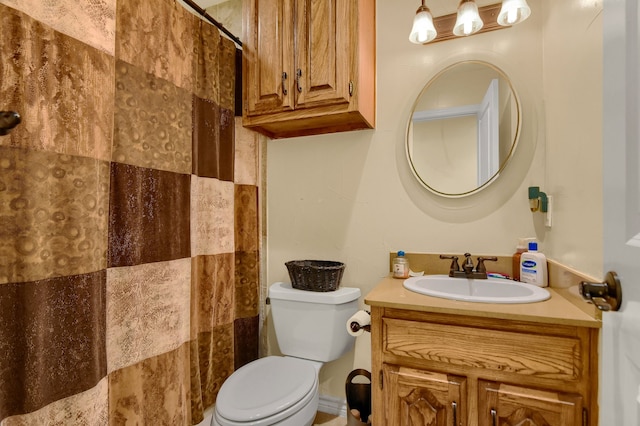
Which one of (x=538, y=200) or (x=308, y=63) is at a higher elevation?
(x=308, y=63)

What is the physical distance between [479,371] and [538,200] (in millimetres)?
780

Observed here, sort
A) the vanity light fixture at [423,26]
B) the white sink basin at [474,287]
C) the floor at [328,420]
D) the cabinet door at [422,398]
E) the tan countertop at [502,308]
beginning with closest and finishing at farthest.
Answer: the tan countertop at [502,308], the cabinet door at [422,398], the white sink basin at [474,287], the vanity light fixture at [423,26], the floor at [328,420]

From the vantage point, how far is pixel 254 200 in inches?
70.6

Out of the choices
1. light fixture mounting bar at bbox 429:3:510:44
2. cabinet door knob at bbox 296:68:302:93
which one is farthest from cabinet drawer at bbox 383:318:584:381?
light fixture mounting bar at bbox 429:3:510:44

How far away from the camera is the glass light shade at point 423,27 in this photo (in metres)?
1.37

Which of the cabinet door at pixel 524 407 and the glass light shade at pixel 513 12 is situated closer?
the cabinet door at pixel 524 407

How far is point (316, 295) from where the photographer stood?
150 centimetres

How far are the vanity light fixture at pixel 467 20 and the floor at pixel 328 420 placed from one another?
1943mm

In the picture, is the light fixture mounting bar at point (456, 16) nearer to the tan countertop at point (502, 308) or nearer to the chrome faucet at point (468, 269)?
the chrome faucet at point (468, 269)

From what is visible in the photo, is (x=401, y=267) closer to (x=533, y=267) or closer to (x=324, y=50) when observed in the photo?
(x=533, y=267)

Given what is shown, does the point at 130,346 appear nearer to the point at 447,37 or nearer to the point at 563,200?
the point at 563,200

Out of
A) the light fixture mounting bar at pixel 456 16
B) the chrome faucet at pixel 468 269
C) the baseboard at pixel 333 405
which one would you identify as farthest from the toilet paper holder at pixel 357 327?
the light fixture mounting bar at pixel 456 16

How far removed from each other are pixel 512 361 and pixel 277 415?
2.56ft

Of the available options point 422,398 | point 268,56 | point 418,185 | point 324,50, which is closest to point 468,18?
point 324,50
